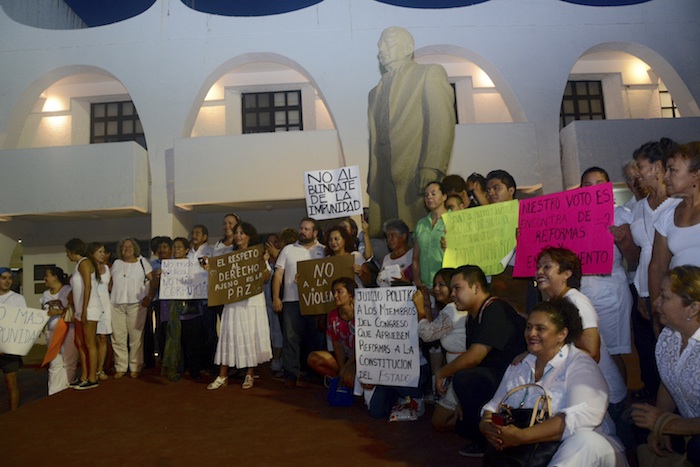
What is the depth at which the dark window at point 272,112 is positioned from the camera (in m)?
15.0

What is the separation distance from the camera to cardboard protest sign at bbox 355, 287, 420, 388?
4.70 metres

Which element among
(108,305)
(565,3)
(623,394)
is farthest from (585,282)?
(565,3)

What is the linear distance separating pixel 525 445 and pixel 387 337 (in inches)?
80.4

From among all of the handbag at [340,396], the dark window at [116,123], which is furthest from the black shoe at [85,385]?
the dark window at [116,123]

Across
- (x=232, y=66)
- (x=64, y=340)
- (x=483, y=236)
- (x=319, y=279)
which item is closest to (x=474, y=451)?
(x=483, y=236)

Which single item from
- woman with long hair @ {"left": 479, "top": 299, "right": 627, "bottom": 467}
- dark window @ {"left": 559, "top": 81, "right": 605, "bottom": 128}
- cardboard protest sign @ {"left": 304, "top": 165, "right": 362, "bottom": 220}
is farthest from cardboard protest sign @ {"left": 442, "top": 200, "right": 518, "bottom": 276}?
dark window @ {"left": 559, "top": 81, "right": 605, "bottom": 128}

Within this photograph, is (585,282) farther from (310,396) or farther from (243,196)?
(243,196)

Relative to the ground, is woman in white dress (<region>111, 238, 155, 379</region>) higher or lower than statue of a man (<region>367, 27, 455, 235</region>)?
lower

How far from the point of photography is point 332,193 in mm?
6957

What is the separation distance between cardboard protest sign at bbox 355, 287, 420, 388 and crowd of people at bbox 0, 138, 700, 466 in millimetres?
113

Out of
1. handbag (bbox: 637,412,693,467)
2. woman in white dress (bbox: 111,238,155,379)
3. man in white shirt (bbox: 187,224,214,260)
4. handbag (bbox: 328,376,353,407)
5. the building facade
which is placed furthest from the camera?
the building facade

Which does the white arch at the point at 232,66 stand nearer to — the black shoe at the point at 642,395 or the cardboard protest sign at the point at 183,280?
the cardboard protest sign at the point at 183,280

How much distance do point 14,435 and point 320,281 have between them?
9.55ft

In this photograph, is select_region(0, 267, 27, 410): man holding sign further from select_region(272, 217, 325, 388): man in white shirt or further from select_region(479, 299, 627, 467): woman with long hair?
select_region(479, 299, 627, 467): woman with long hair
